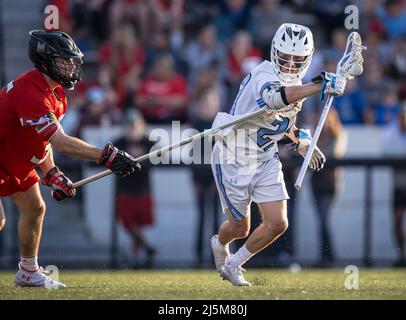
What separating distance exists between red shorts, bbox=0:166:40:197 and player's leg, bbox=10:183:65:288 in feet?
0.22

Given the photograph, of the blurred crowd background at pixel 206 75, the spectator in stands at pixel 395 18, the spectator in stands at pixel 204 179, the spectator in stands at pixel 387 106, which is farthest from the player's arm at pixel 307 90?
the spectator in stands at pixel 395 18

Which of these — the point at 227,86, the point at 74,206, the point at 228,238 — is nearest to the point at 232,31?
the point at 227,86

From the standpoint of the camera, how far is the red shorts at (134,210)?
43.3ft

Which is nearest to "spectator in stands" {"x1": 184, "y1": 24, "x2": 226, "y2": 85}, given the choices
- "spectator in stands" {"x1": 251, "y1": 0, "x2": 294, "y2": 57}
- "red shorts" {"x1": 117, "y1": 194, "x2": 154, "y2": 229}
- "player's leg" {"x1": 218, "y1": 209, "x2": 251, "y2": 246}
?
"spectator in stands" {"x1": 251, "y1": 0, "x2": 294, "y2": 57}

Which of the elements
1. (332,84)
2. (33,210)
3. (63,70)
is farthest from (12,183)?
(332,84)

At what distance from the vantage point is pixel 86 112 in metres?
14.3

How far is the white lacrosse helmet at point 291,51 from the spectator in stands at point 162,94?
217 inches

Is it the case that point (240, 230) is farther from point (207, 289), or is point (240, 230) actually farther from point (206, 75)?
point (206, 75)

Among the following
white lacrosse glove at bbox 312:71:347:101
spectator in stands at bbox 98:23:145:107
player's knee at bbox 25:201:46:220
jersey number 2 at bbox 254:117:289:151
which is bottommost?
player's knee at bbox 25:201:46:220

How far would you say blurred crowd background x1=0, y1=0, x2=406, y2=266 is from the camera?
43.6 feet

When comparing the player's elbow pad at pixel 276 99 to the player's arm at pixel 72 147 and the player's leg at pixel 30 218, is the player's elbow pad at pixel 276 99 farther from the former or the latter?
the player's leg at pixel 30 218

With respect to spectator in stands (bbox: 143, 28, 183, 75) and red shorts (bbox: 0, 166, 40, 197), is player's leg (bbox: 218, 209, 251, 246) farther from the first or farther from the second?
spectator in stands (bbox: 143, 28, 183, 75)
